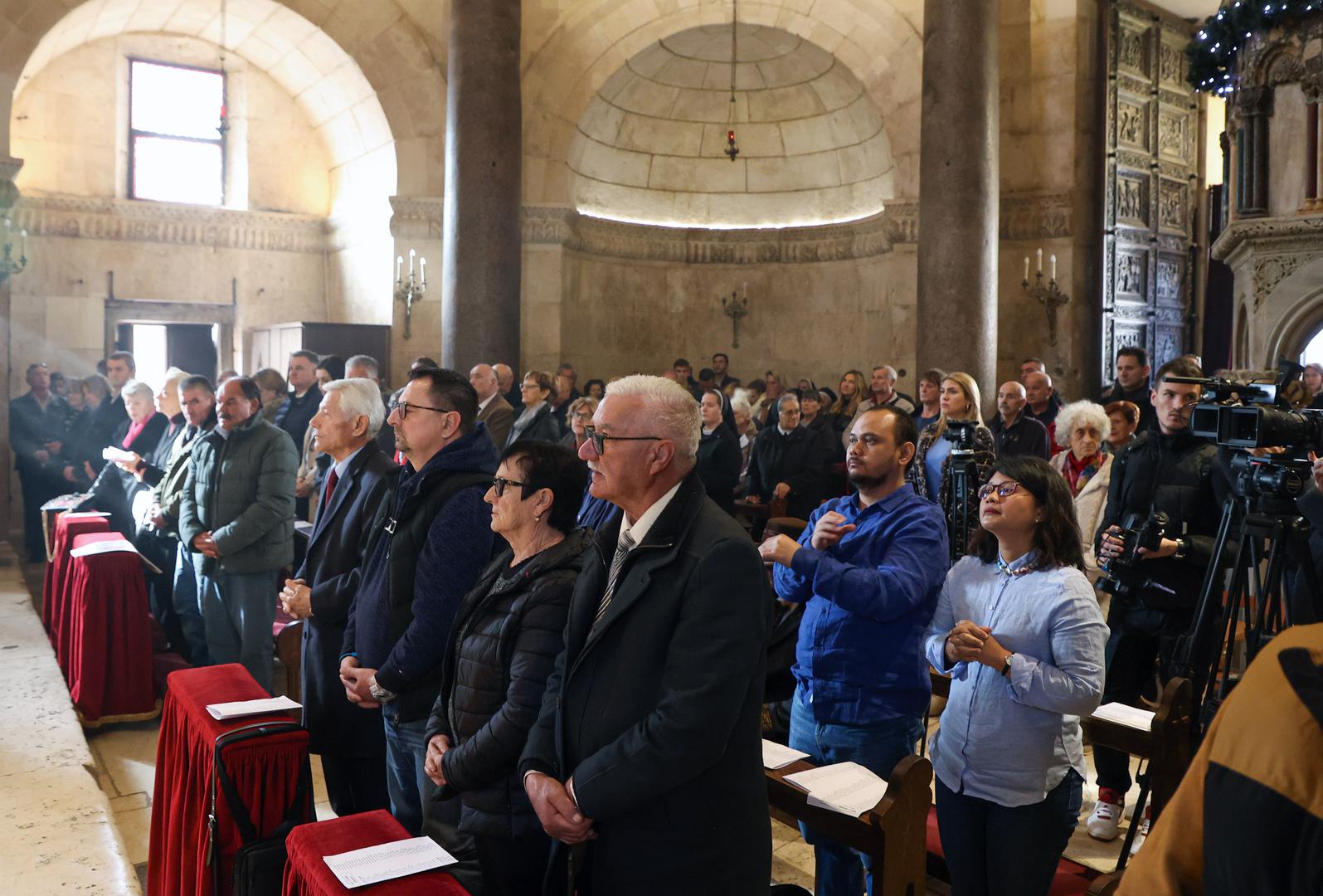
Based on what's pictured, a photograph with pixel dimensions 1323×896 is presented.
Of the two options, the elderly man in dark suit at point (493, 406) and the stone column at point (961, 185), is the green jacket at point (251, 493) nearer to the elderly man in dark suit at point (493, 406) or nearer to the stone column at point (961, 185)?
the elderly man in dark suit at point (493, 406)

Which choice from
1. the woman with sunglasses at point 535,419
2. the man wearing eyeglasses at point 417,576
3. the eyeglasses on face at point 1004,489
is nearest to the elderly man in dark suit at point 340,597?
the man wearing eyeglasses at point 417,576

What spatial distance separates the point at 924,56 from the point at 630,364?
5717 millimetres

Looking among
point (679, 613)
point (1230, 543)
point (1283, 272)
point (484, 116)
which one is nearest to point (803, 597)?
point (679, 613)

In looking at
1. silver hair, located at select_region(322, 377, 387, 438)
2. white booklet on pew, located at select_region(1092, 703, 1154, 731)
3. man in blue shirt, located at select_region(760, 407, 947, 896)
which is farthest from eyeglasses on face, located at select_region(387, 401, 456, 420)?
white booklet on pew, located at select_region(1092, 703, 1154, 731)

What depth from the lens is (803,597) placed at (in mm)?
3361

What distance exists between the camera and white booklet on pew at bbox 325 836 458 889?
2268 mm

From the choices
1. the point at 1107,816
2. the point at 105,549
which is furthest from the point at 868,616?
the point at 105,549

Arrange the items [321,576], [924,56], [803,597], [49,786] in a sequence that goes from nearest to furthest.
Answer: [803,597] → [321,576] → [49,786] → [924,56]

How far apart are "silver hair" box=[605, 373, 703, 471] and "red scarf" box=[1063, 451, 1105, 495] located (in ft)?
12.3

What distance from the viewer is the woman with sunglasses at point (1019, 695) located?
279 centimetres

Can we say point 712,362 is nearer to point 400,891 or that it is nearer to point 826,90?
point 826,90

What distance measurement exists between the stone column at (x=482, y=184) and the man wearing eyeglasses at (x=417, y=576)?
7315 mm

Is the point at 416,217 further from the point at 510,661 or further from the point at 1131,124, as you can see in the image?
the point at 510,661

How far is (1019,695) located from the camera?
2.79 m
